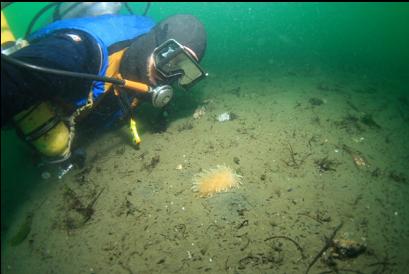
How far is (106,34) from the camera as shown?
438cm

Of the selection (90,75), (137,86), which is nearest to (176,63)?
(137,86)

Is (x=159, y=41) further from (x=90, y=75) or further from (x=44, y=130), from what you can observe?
(x=44, y=130)

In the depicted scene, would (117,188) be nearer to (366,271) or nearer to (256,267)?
(256,267)

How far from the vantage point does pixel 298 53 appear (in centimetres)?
843

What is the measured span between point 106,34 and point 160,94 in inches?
50.2

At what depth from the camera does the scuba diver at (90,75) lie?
3.04 m

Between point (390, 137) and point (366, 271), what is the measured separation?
2.38 m

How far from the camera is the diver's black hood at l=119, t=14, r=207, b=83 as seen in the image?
4.18 metres

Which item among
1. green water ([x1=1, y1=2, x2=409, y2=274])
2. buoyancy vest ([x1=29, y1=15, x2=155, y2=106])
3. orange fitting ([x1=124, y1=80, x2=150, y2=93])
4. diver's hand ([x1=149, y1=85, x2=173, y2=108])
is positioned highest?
buoyancy vest ([x1=29, y1=15, x2=155, y2=106])

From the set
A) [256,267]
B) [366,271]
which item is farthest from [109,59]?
[366,271]

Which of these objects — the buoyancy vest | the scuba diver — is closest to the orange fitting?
the scuba diver

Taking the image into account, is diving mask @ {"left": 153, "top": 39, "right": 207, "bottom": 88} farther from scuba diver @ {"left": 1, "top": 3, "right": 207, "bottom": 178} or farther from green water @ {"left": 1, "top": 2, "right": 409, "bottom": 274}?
green water @ {"left": 1, "top": 2, "right": 409, "bottom": 274}

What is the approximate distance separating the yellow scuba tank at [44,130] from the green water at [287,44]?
4.11 feet

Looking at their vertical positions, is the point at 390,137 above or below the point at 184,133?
below
